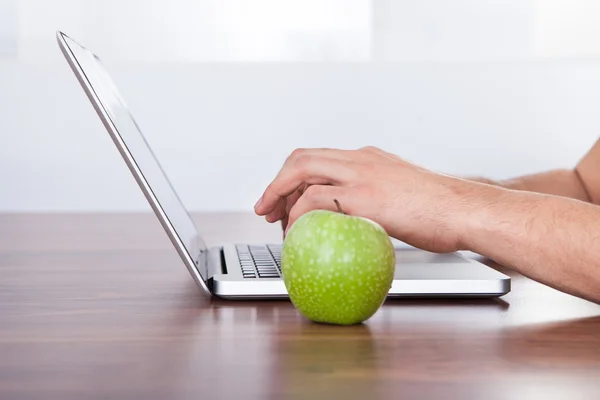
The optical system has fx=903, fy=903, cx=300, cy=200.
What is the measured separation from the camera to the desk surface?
0.65 m

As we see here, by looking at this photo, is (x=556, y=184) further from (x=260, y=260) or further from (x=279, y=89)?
(x=279, y=89)

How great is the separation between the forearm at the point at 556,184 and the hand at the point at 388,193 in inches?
35.7

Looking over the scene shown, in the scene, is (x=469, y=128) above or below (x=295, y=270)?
above

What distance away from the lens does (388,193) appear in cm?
113

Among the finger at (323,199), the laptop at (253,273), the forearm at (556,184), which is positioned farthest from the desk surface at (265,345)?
the forearm at (556,184)

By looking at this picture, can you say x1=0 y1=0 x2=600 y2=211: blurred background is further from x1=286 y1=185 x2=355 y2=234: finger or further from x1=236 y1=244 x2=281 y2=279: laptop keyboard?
x1=286 y1=185 x2=355 y2=234: finger

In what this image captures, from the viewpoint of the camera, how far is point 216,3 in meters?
3.30

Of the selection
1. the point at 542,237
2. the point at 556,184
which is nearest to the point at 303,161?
the point at 542,237

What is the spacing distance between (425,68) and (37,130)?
1398 mm

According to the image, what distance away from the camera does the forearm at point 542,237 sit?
1.02 meters

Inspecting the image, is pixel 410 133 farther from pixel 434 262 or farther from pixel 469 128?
pixel 434 262

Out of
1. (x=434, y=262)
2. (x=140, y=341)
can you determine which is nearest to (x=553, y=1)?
(x=434, y=262)

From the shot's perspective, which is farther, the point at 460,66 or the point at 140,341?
the point at 460,66

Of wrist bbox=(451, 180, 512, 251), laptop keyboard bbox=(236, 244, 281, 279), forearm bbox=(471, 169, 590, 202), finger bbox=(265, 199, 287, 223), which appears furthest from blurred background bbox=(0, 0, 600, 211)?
wrist bbox=(451, 180, 512, 251)
